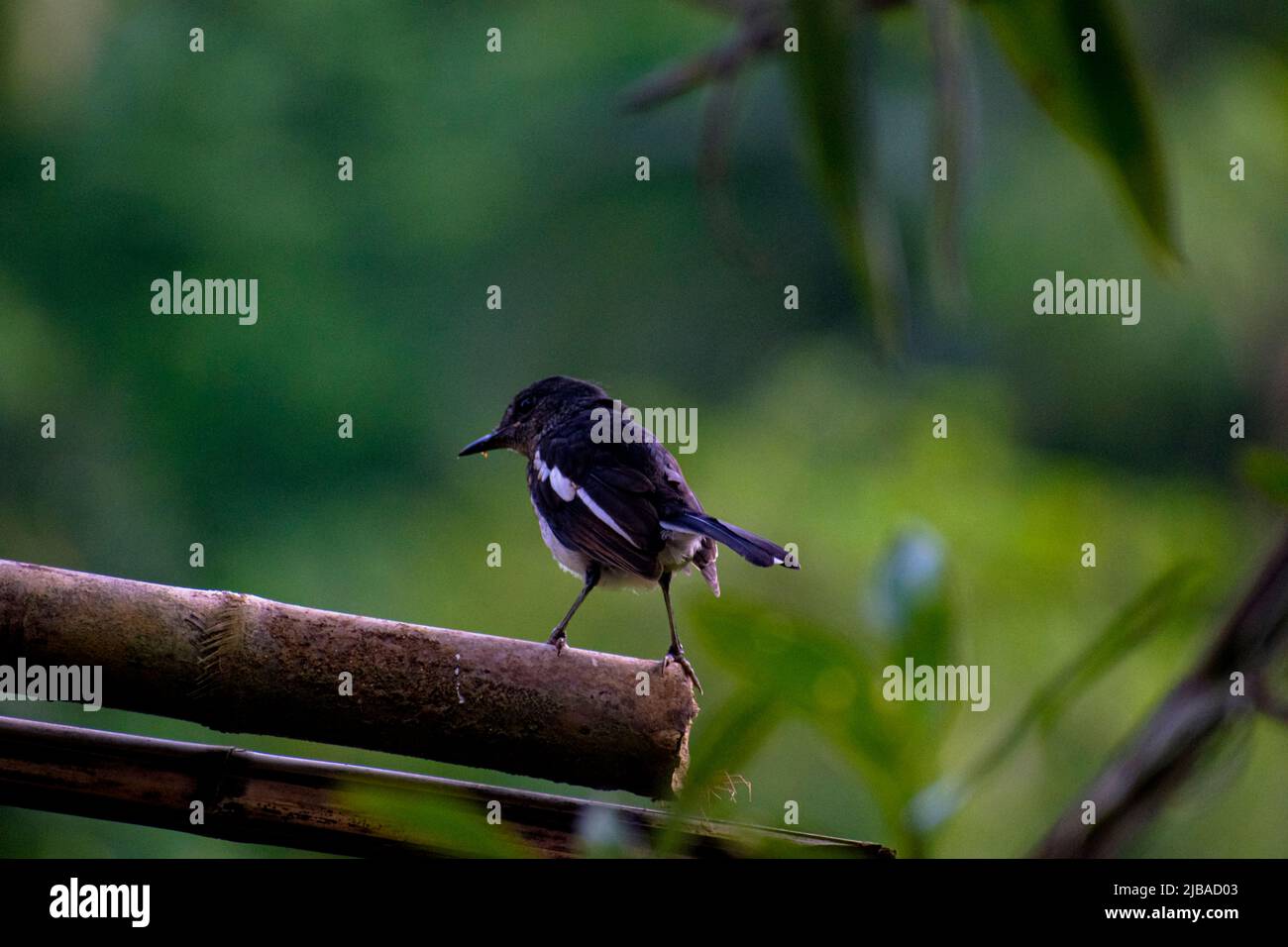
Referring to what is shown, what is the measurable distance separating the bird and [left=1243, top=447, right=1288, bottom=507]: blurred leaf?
0.78 m

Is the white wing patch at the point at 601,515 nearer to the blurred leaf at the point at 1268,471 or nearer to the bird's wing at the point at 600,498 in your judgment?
the bird's wing at the point at 600,498

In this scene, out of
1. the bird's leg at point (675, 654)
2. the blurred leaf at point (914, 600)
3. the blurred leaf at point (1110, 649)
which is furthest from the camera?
the bird's leg at point (675, 654)

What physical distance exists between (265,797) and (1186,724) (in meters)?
0.82

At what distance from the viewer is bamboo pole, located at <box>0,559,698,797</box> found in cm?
122

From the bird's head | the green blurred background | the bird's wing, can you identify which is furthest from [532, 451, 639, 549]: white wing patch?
the green blurred background

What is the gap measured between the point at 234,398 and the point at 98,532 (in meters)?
1.26

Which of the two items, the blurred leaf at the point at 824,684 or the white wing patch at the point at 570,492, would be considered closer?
the blurred leaf at the point at 824,684

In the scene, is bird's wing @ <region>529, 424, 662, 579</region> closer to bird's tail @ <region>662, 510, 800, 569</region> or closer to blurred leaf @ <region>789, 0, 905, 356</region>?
bird's tail @ <region>662, 510, 800, 569</region>

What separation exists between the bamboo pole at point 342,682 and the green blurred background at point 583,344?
1.61 m

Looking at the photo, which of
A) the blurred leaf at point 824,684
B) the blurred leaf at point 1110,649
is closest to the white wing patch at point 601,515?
the blurred leaf at point 824,684

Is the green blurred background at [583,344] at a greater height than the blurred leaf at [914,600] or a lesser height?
greater

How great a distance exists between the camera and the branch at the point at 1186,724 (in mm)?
1094

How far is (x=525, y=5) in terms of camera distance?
1077 cm

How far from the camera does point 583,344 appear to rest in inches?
412
